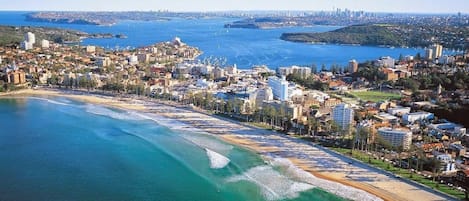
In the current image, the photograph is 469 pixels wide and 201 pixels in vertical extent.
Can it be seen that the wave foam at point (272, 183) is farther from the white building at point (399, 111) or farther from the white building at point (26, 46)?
the white building at point (26, 46)

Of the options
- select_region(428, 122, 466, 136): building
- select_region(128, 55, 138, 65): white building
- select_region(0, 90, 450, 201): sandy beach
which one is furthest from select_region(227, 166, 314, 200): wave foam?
select_region(128, 55, 138, 65): white building

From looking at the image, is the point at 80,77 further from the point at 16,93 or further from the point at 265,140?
the point at 265,140

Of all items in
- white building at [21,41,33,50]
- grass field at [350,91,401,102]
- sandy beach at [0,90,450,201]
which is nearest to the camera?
sandy beach at [0,90,450,201]

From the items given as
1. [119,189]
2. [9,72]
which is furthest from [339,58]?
[119,189]

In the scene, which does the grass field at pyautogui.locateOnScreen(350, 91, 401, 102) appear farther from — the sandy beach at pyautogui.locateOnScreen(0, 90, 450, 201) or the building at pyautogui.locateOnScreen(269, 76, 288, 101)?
the sandy beach at pyautogui.locateOnScreen(0, 90, 450, 201)

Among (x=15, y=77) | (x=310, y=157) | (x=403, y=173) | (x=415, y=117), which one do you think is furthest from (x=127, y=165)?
(x=15, y=77)

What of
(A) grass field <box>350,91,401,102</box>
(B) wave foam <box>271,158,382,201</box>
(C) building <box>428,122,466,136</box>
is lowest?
(B) wave foam <box>271,158,382,201</box>
